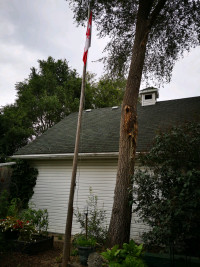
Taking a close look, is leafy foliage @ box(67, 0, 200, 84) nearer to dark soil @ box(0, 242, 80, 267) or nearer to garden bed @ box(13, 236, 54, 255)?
garden bed @ box(13, 236, 54, 255)

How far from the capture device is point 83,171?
782 centimetres

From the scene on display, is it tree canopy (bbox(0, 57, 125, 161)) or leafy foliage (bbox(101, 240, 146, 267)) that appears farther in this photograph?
tree canopy (bbox(0, 57, 125, 161))

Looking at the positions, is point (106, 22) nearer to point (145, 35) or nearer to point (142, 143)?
point (145, 35)

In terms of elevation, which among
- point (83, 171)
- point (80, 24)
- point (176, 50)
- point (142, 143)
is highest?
point (80, 24)

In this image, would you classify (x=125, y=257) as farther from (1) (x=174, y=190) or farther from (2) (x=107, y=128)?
(2) (x=107, y=128)

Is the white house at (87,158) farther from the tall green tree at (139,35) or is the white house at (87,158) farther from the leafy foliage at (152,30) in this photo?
the leafy foliage at (152,30)

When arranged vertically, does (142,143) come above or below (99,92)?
below

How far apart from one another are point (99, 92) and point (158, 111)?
1251 centimetres

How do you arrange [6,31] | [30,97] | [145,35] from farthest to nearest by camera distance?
[30,97] → [6,31] → [145,35]

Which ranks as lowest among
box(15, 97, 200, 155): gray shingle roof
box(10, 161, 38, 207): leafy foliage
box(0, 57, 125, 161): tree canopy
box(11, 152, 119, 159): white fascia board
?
box(10, 161, 38, 207): leafy foliage

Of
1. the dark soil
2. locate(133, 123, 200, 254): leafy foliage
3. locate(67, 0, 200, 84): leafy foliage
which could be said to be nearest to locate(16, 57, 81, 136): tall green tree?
locate(67, 0, 200, 84): leafy foliage

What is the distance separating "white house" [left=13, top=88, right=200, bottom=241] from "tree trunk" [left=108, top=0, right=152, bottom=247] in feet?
5.18

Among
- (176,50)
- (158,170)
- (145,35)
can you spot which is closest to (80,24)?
(145,35)

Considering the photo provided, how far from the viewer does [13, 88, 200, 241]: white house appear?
7297 millimetres
